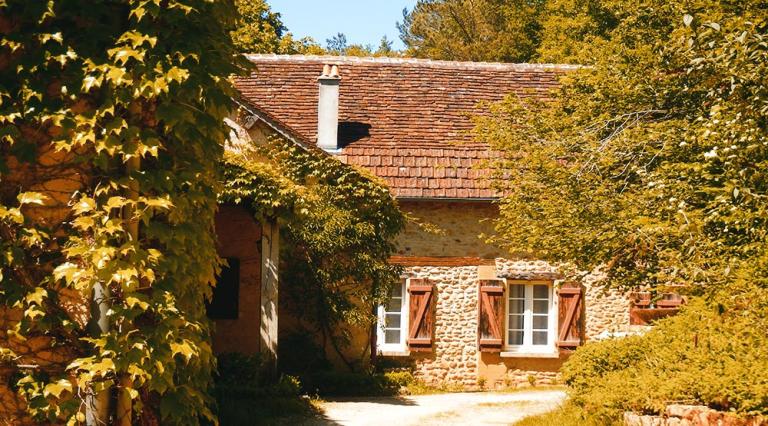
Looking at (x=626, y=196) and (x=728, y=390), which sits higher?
(x=626, y=196)

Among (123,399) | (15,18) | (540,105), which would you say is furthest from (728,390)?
(540,105)

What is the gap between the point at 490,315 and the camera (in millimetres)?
17578

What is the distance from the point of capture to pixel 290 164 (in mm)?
15984

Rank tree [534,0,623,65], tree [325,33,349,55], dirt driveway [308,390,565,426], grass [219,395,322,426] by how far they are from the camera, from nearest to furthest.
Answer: grass [219,395,322,426]
dirt driveway [308,390,565,426]
tree [534,0,623,65]
tree [325,33,349,55]

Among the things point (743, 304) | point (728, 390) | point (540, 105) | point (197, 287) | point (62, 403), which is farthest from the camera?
point (540, 105)

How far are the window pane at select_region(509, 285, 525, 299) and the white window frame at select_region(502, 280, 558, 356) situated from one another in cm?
4

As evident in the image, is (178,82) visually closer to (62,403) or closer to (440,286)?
(62,403)

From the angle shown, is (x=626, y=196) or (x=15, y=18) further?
(x=626, y=196)

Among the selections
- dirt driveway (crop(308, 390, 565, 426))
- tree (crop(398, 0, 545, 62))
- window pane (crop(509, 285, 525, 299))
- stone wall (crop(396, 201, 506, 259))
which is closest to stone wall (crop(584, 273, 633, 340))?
window pane (crop(509, 285, 525, 299))

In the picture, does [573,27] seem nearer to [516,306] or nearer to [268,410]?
[516,306]

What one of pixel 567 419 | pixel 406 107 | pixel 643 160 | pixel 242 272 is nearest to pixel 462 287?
pixel 406 107

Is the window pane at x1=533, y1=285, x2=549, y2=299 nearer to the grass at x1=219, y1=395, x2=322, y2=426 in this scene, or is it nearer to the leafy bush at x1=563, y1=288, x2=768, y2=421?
the grass at x1=219, y1=395, x2=322, y2=426

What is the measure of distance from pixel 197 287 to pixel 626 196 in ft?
26.1

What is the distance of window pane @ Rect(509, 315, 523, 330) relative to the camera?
1802 centimetres
